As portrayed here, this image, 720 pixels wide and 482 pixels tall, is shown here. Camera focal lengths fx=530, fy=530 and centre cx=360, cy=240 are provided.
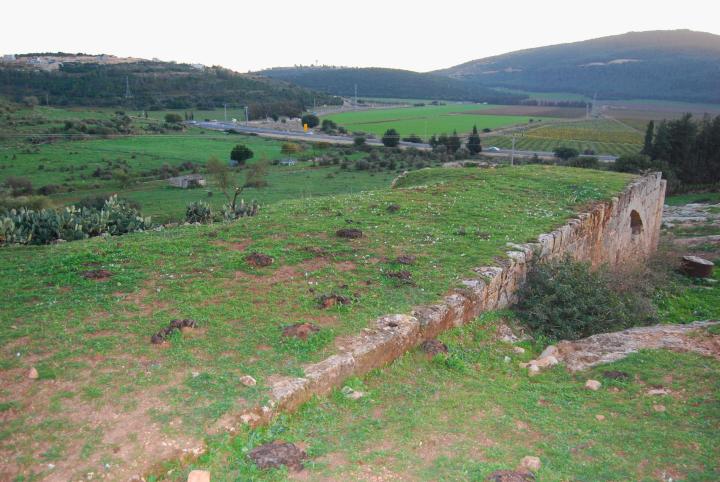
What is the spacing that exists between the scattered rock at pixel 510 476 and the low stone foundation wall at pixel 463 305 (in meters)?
2.24

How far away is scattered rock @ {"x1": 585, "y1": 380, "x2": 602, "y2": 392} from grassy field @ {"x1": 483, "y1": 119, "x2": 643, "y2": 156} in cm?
6538

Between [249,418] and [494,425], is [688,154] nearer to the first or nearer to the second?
[494,425]

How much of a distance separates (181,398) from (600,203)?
13790mm

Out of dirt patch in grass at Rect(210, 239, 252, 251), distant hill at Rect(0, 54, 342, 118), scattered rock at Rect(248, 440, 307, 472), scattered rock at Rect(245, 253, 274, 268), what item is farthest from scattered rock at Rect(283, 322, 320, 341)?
distant hill at Rect(0, 54, 342, 118)

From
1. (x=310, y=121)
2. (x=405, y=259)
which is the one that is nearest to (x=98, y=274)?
(x=405, y=259)

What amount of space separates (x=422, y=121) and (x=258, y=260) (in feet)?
333

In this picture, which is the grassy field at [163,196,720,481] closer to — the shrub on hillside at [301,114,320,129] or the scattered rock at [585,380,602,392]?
the scattered rock at [585,380,602,392]

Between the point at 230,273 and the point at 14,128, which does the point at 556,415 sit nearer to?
Result: the point at 230,273

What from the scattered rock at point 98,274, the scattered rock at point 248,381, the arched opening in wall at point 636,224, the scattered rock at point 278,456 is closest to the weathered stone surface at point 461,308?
the scattered rock at point 248,381

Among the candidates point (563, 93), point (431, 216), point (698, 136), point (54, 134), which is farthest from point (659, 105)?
point (431, 216)

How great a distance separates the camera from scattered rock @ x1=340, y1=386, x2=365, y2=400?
6349 millimetres

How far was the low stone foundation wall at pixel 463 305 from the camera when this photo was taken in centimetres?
618

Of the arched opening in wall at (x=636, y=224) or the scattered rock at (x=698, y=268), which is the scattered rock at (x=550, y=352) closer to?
the scattered rock at (x=698, y=268)

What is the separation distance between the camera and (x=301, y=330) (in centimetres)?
721
